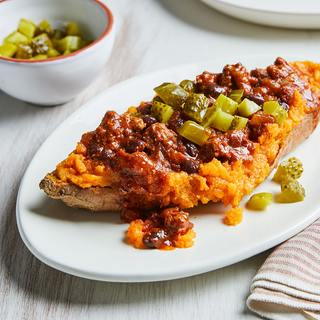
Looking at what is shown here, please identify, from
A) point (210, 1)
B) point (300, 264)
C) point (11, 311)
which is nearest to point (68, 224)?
point (11, 311)

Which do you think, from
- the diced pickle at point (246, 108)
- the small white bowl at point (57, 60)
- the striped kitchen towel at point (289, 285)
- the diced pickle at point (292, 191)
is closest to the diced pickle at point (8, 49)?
the small white bowl at point (57, 60)

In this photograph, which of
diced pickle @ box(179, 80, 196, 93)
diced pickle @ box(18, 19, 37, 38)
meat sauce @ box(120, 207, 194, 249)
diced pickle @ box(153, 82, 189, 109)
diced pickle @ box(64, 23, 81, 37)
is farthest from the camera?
diced pickle @ box(64, 23, 81, 37)

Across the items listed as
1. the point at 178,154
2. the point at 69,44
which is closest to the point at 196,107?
the point at 178,154

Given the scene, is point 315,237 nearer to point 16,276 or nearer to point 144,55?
point 16,276

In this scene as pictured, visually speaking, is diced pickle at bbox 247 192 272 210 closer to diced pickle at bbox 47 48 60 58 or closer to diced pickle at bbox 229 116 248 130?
diced pickle at bbox 229 116 248 130

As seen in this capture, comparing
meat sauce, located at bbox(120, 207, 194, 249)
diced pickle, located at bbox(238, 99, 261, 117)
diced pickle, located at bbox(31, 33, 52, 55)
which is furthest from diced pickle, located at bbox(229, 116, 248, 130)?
diced pickle, located at bbox(31, 33, 52, 55)

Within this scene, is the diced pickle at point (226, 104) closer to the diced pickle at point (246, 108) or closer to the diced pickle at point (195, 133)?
the diced pickle at point (246, 108)
